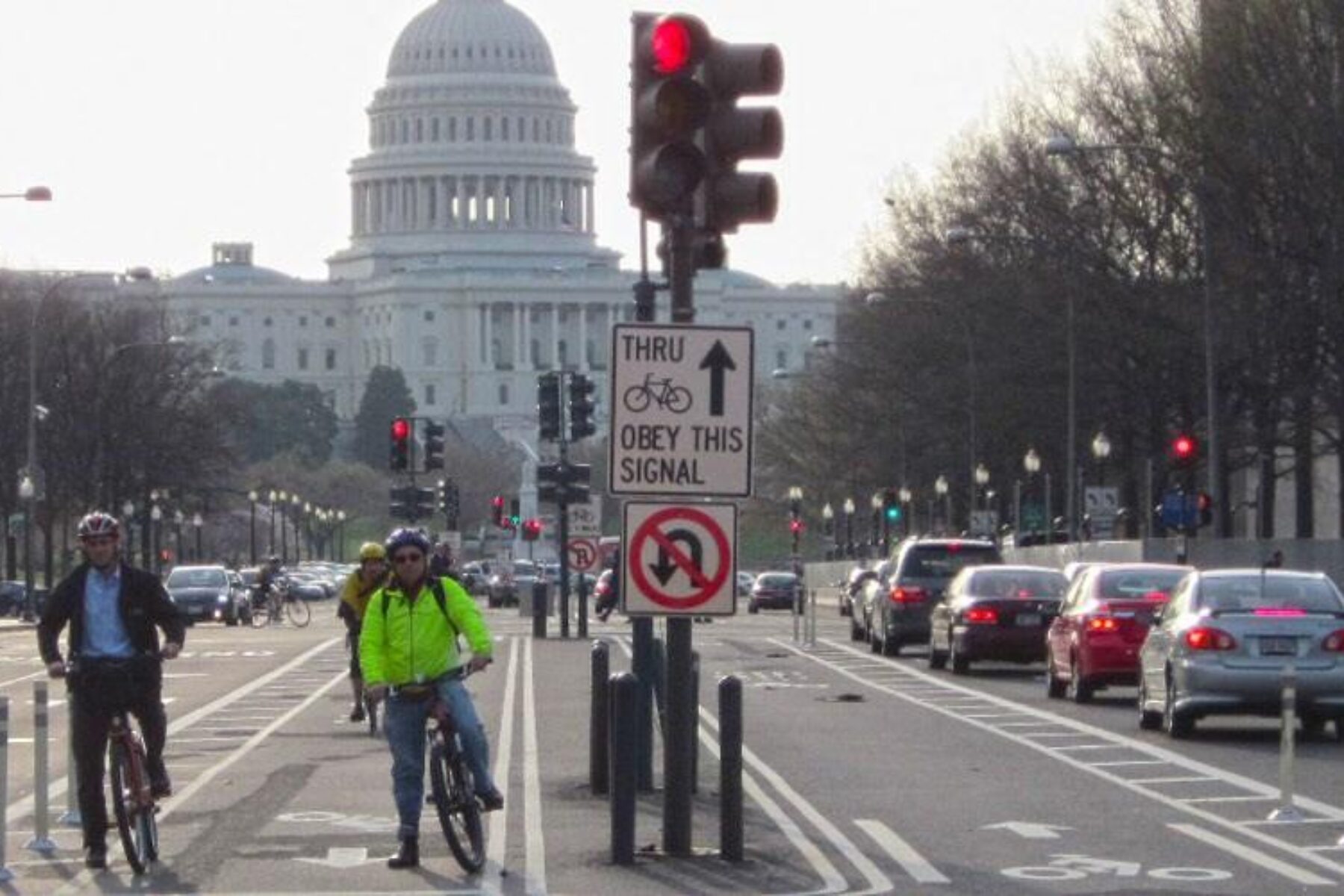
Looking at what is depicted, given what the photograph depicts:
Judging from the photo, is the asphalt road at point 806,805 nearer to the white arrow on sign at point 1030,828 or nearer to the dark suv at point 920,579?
the white arrow on sign at point 1030,828

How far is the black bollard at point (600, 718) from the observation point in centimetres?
2234

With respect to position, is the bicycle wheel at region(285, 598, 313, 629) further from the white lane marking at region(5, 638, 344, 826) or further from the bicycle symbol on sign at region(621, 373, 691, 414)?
the bicycle symbol on sign at region(621, 373, 691, 414)

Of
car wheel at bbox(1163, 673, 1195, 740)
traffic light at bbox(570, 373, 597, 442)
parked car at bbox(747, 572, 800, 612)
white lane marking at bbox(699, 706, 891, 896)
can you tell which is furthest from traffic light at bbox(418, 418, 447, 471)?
white lane marking at bbox(699, 706, 891, 896)

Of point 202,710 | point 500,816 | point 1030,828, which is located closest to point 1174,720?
point 1030,828

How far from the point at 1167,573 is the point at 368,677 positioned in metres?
19.5

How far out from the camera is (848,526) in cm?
12606

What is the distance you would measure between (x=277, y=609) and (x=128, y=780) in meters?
64.0

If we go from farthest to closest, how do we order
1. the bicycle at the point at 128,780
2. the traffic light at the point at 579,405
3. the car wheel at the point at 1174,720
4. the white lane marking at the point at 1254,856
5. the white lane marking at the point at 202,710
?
the traffic light at the point at 579,405
the car wheel at the point at 1174,720
the white lane marking at the point at 202,710
the bicycle at the point at 128,780
the white lane marking at the point at 1254,856

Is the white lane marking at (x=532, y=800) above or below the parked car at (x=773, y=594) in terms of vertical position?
below

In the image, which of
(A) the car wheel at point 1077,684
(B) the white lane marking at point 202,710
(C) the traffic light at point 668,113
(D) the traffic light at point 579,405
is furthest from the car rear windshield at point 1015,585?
(C) the traffic light at point 668,113

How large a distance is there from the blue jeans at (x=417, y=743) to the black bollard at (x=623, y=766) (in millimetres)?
650

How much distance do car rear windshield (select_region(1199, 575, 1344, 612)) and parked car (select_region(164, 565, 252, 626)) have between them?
157 ft

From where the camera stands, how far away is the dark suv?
50.0 m

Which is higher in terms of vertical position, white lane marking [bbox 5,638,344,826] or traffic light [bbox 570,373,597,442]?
traffic light [bbox 570,373,597,442]
